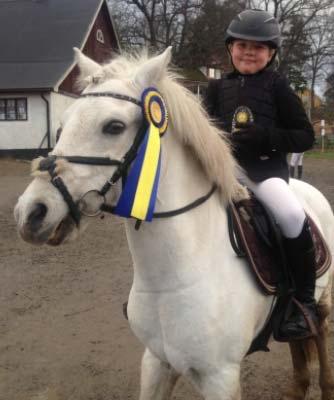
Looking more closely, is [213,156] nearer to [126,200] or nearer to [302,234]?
[126,200]

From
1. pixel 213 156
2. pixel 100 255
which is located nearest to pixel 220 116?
pixel 213 156

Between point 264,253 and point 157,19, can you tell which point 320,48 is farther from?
point 264,253

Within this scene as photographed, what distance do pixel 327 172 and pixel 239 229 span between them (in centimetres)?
1545

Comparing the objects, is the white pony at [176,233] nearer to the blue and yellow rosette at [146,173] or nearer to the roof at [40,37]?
the blue and yellow rosette at [146,173]

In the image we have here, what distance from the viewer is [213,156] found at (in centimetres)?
228

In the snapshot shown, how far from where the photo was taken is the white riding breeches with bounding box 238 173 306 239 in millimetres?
2572

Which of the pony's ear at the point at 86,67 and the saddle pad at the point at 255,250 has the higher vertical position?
the pony's ear at the point at 86,67

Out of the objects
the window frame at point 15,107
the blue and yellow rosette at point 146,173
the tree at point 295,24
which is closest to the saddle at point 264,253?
the blue and yellow rosette at point 146,173

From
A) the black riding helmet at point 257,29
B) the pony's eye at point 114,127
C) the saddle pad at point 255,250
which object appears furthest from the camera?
the black riding helmet at point 257,29

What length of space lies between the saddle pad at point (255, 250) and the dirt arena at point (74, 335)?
1378 mm

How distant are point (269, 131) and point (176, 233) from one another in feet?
2.66

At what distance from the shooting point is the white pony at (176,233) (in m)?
1.94

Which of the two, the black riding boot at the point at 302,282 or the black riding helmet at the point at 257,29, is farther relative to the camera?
the black riding helmet at the point at 257,29

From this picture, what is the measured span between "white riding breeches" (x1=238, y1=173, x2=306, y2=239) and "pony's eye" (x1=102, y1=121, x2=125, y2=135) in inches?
40.4
